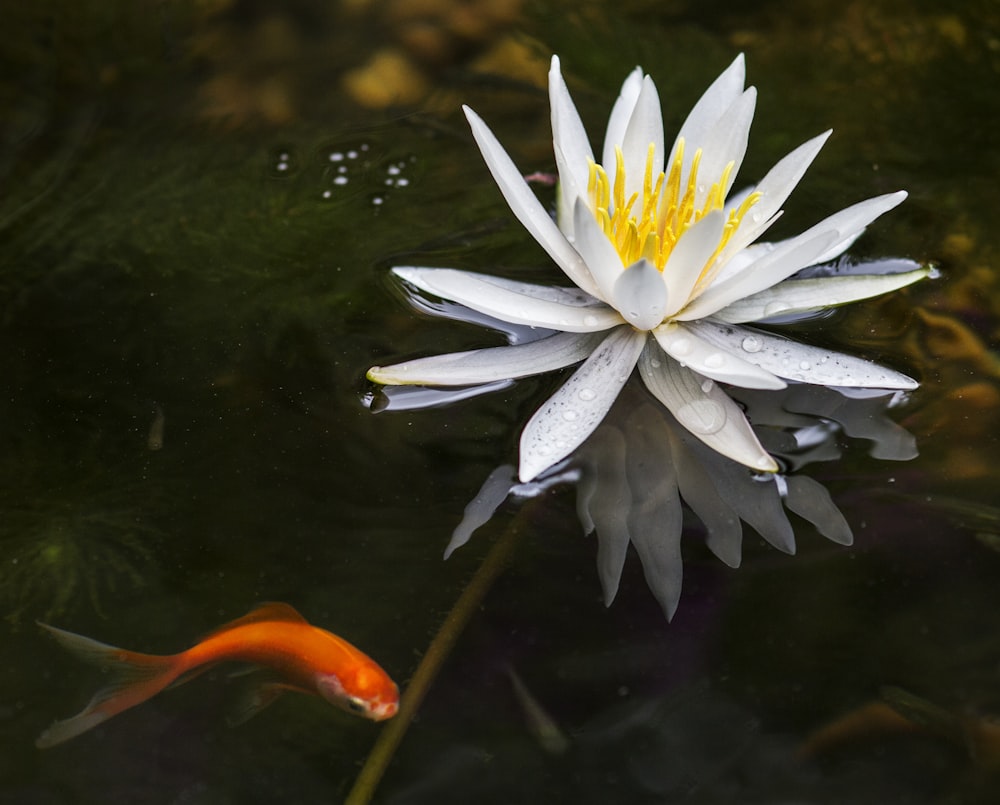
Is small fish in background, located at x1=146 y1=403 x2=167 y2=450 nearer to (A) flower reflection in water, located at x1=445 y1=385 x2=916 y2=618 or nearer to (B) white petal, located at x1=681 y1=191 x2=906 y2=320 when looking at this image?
(A) flower reflection in water, located at x1=445 y1=385 x2=916 y2=618

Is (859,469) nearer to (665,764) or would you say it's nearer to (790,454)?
(790,454)

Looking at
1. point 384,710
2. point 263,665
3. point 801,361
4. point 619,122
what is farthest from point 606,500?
point 619,122

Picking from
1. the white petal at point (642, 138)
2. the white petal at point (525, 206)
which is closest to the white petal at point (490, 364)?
the white petal at point (525, 206)

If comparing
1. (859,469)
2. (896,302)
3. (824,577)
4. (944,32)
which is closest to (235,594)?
(824,577)

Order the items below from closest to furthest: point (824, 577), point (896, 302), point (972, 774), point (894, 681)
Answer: point (972, 774), point (894, 681), point (824, 577), point (896, 302)

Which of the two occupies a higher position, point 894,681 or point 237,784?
point 894,681

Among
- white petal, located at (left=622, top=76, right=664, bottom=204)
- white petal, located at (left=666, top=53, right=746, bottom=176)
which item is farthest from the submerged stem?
white petal, located at (left=666, top=53, right=746, bottom=176)

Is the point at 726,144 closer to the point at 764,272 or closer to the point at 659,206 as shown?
the point at 659,206
